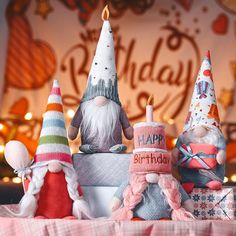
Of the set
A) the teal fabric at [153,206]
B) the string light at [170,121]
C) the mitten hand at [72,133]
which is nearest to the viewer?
the teal fabric at [153,206]

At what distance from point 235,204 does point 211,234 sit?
316 mm

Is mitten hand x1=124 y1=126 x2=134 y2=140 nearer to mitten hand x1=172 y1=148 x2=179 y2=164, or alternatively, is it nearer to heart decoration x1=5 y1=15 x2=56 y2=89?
mitten hand x1=172 y1=148 x2=179 y2=164

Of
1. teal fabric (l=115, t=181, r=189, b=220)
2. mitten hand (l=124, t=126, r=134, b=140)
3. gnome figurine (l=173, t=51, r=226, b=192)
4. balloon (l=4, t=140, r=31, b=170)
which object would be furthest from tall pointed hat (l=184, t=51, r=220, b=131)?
balloon (l=4, t=140, r=31, b=170)

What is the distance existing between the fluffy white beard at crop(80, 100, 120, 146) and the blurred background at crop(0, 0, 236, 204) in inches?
61.3

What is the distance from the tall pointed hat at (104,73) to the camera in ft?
3.88

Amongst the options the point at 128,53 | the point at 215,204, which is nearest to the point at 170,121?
the point at 128,53

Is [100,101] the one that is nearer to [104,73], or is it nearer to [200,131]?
[104,73]

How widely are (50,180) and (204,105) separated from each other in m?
0.41

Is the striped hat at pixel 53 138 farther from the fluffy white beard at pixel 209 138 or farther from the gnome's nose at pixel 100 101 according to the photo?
the fluffy white beard at pixel 209 138

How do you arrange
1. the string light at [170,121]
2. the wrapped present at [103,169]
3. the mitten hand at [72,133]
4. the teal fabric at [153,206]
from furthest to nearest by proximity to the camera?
the string light at [170,121]
the mitten hand at [72,133]
the wrapped present at [103,169]
the teal fabric at [153,206]

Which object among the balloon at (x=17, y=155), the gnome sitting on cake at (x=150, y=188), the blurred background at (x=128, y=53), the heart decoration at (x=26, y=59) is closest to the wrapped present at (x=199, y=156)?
the gnome sitting on cake at (x=150, y=188)

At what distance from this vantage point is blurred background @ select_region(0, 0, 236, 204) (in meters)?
2.79

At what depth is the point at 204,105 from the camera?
1194 millimetres

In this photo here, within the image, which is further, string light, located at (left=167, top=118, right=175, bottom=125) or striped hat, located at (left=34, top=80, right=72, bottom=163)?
string light, located at (left=167, top=118, right=175, bottom=125)
